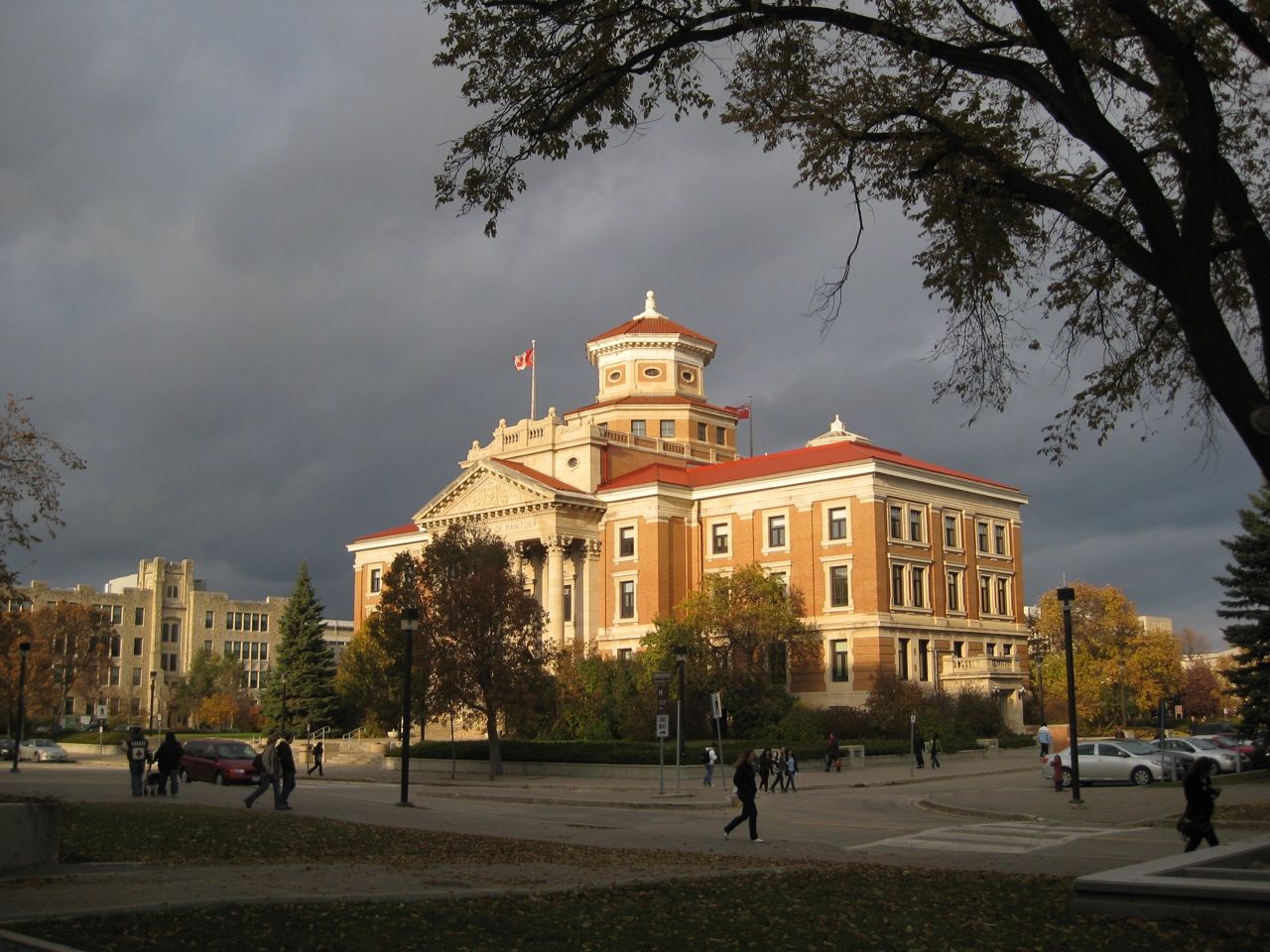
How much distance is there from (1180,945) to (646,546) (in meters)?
66.3

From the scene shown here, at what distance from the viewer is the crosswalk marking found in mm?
23545

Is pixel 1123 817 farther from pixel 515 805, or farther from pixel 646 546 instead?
pixel 646 546

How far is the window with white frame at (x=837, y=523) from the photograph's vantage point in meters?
71.6

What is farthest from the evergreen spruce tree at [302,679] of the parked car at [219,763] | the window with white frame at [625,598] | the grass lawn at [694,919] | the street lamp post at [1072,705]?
the grass lawn at [694,919]

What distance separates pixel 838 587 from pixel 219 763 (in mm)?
37839

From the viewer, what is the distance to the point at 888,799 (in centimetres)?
3691

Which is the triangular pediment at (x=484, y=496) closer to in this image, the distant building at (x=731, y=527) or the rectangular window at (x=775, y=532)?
the distant building at (x=731, y=527)

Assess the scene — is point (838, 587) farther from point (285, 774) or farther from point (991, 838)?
point (285, 774)

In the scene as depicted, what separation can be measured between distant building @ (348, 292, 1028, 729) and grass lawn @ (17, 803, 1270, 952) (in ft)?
176

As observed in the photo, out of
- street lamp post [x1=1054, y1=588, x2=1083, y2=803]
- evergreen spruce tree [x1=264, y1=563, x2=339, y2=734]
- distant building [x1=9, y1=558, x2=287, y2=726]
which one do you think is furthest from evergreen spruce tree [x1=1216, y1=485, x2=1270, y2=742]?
distant building [x1=9, y1=558, x2=287, y2=726]

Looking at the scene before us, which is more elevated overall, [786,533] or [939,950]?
[786,533]

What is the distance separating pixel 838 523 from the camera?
71938 millimetres

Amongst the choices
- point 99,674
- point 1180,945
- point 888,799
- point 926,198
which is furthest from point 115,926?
point 99,674

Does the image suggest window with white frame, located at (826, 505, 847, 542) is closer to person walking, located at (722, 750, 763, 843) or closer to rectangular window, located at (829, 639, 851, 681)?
rectangular window, located at (829, 639, 851, 681)
